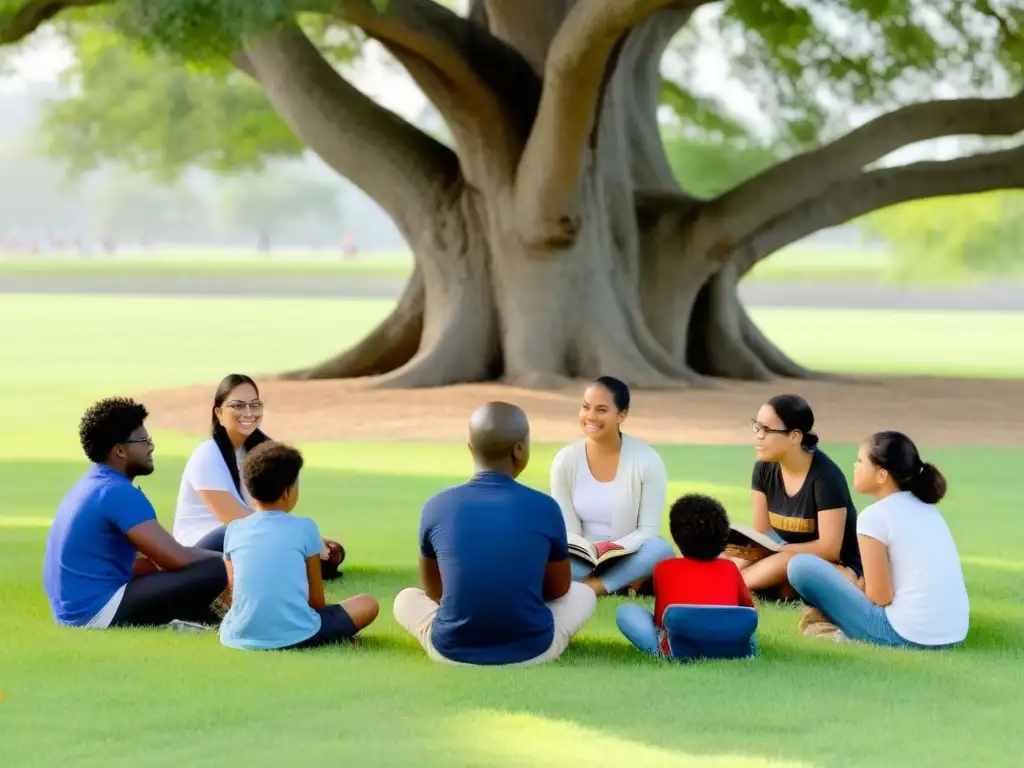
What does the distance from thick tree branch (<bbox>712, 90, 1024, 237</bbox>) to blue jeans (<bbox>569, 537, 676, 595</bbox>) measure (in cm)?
1339

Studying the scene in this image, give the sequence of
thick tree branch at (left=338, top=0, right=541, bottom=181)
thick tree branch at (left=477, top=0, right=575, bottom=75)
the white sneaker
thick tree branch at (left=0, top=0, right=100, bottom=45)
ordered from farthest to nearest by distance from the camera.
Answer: thick tree branch at (left=477, top=0, right=575, bottom=75) → thick tree branch at (left=338, top=0, right=541, bottom=181) → thick tree branch at (left=0, top=0, right=100, bottom=45) → the white sneaker

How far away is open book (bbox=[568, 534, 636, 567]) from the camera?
24.6 feet

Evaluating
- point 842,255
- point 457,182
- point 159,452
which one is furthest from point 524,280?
point 842,255

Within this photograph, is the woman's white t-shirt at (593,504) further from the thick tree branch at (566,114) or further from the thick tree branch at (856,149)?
the thick tree branch at (856,149)

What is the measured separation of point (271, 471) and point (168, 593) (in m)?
0.92

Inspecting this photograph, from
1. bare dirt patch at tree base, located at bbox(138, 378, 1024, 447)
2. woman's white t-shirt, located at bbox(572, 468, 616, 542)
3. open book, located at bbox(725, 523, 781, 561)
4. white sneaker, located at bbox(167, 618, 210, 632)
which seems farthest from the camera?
bare dirt patch at tree base, located at bbox(138, 378, 1024, 447)

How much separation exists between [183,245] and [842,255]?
212 feet

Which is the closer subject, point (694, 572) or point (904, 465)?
point (694, 572)

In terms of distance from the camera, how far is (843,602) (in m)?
6.61

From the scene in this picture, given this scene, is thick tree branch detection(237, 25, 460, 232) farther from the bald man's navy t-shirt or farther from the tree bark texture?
the bald man's navy t-shirt

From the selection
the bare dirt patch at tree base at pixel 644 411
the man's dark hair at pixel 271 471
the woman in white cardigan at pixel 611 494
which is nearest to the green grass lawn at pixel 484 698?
the woman in white cardigan at pixel 611 494

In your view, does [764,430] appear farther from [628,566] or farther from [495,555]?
[495,555]

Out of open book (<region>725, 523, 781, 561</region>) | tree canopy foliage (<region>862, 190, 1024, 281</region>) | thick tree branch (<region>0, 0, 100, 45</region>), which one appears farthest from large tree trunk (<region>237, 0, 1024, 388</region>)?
tree canopy foliage (<region>862, 190, 1024, 281</region>)

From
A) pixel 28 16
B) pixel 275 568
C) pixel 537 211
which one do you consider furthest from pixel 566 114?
pixel 275 568
